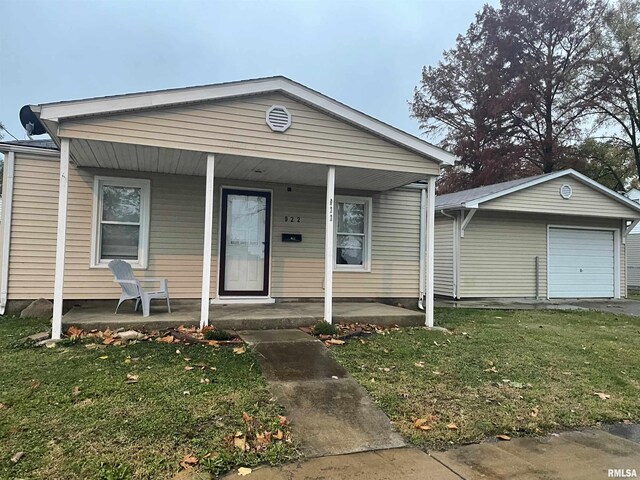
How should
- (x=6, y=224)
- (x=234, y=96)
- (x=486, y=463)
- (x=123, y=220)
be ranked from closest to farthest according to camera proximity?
(x=486, y=463)
(x=234, y=96)
(x=6, y=224)
(x=123, y=220)

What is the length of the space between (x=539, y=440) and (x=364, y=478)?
4.94ft

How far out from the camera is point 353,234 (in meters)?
8.80

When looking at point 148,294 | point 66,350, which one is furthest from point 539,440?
point 148,294

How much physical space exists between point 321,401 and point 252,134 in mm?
3842

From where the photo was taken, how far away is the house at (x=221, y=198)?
5648mm

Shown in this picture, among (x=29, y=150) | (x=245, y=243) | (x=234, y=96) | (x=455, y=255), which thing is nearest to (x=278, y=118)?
(x=234, y=96)

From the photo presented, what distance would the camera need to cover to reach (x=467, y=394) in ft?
12.9

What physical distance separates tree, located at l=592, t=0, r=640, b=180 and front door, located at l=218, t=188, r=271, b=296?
Answer: 22003 mm

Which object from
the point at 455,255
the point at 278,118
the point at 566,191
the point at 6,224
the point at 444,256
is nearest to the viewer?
the point at 278,118

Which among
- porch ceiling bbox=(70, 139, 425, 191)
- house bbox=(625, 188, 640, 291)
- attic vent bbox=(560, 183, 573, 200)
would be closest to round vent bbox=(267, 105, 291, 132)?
porch ceiling bbox=(70, 139, 425, 191)

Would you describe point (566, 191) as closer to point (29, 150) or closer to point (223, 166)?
point (223, 166)

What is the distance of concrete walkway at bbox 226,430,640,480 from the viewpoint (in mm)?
2584

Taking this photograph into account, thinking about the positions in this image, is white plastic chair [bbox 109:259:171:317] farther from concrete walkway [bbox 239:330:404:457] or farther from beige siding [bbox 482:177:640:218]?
beige siding [bbox 482:177:640:218]

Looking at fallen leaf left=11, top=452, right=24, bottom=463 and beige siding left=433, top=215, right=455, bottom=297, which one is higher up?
beige siding left=433, top=215, right=455, bottom=297
